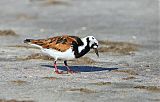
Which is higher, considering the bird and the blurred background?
the blurred background

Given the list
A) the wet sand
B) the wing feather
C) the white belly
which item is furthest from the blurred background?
the white belly

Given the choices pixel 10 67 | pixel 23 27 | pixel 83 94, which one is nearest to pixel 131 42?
pixel 23 27

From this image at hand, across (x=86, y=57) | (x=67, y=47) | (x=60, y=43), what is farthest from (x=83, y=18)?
(x=67, y=47)

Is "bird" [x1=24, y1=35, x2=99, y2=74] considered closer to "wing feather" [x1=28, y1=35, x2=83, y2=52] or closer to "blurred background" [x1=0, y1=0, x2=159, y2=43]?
"wing feather" [x1=28, y1=35, x2=83, y2=52]

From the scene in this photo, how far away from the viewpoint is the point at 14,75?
1365cm

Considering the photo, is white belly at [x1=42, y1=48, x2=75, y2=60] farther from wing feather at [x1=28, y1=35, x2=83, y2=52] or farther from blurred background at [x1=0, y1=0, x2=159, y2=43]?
blurred background at [x1=0, y1=0, x2=159, y2=43]

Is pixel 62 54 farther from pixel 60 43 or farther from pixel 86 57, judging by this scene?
pixel 86 57

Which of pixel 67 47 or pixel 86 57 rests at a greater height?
pixel 67 47

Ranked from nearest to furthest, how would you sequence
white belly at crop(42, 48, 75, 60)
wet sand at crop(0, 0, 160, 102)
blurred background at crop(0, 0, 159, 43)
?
wet sand at crop(0, 0, 160, 102) < white belly at crop(42, 48, 75, 60) < blurred background at crop(0, 0, 159, 43)

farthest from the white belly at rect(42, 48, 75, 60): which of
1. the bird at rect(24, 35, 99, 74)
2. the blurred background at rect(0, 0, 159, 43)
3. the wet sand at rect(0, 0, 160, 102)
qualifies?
the blurred background at rect(0, 0, 159, 43)

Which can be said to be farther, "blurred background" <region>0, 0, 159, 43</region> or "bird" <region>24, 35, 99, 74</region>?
"blurred background" <region>0, 0, 159, 43</region>

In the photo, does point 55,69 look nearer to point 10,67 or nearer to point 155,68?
point 10,67

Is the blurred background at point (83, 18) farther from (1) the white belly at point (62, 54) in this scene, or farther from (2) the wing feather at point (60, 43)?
(1) the white belly at point (62, 54)

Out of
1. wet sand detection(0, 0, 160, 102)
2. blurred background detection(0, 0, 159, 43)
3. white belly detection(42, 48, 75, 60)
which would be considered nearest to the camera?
wet sand detection(0, 0, 160, 102)
